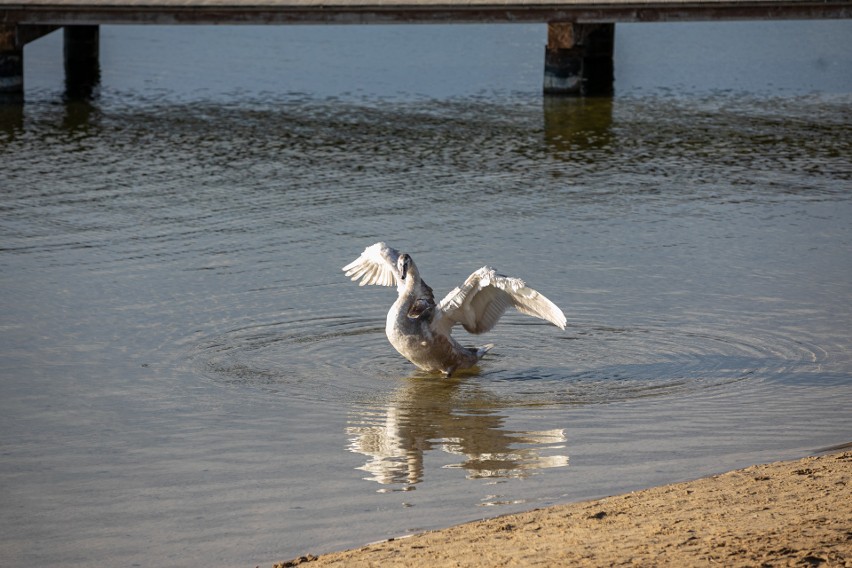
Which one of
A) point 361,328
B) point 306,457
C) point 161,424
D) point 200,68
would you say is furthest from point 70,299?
point 200,68

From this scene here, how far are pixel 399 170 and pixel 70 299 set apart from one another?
23.0 ft

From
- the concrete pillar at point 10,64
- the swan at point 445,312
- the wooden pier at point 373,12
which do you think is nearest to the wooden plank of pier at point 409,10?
the wooden pier at point 373,12

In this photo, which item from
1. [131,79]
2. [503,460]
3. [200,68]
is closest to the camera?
[503,460]

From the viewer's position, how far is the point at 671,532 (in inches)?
263

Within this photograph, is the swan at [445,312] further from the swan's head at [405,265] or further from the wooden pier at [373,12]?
the wooden pier at [373,12]

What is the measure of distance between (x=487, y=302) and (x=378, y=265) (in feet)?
4.32

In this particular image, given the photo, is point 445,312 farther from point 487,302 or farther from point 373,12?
point 373,12

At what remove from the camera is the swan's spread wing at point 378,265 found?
1172cm

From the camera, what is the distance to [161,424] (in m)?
9.67

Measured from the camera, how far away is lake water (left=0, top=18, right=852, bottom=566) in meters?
8.37

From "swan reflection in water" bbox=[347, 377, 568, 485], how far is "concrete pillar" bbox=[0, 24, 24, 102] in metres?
16.2

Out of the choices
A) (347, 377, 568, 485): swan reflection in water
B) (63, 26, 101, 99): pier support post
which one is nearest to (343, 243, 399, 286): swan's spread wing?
(347, 377, 568, 485): swan reflection in water

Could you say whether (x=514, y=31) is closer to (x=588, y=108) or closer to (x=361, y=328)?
(x=588, y=108)

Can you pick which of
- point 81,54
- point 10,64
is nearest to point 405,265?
point 10,64
